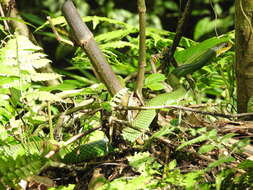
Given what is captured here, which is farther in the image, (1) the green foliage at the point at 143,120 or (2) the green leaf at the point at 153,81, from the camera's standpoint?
(2) the green leaf at the point at 153,81

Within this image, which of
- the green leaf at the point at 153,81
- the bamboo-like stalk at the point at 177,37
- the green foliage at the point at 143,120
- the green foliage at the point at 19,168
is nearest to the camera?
the green foliage at the point at 19,168

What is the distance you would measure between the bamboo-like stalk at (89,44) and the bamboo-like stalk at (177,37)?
0.38 meters

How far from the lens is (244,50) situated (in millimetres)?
1120

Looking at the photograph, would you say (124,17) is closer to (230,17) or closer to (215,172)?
(230,17)

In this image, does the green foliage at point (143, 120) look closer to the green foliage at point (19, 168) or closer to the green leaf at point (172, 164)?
the green leaf at point (172, 164)

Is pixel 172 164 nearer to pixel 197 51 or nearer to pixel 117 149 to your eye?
pixel 117 149

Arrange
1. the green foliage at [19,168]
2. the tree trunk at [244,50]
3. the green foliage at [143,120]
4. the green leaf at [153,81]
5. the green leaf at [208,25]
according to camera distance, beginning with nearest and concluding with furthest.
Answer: the green foliage at [19,168] → the green foliage at [143,120] → the tree trunk at [244,50] → the green leaf at [153,81] → the green leaf at [208,25]

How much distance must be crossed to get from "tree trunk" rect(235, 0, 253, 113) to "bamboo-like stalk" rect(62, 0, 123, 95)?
35 cm

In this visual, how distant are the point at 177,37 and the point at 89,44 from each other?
42cm

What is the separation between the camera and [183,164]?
0.91 meters

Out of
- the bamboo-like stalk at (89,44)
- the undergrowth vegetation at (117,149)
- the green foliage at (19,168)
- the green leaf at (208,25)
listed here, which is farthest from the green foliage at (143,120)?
the green leaf at (208,25)

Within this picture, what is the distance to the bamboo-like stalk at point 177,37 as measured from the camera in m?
1.34

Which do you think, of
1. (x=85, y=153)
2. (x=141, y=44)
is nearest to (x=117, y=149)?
(x=85, y=153)

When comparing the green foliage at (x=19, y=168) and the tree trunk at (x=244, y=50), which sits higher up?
the tree trunk at (x=244, y=50)
